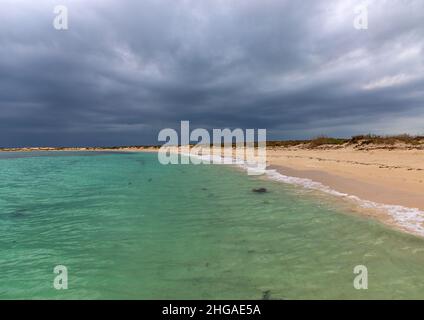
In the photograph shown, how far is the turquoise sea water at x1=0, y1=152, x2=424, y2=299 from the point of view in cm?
480

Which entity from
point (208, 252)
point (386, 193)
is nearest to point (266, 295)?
point (208, 252)

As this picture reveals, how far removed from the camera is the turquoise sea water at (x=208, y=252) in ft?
15.7

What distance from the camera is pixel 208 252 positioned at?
6.42 m

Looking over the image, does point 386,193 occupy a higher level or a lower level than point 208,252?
higher

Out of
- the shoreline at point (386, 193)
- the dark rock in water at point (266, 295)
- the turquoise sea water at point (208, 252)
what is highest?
the shoreline at point (386, 193)

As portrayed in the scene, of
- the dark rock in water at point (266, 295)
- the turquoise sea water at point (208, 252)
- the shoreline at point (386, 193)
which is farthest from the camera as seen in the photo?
the shoreline at point (386, 193)

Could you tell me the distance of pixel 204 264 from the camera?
227 inches

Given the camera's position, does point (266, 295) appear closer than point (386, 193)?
Yes

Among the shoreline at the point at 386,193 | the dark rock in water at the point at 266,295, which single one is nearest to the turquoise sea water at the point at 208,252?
the dark rock in water at the point at 266,295

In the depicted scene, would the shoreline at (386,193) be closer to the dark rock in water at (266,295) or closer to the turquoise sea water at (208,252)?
the turquoise sea water at (208,252)

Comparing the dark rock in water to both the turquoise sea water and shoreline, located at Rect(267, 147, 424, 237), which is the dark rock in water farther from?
shoreline, located at Rect(267, 147, 424, 237)

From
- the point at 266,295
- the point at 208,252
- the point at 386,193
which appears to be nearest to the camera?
the point at 266,295

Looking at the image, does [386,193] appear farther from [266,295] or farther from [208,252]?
[266,295]
